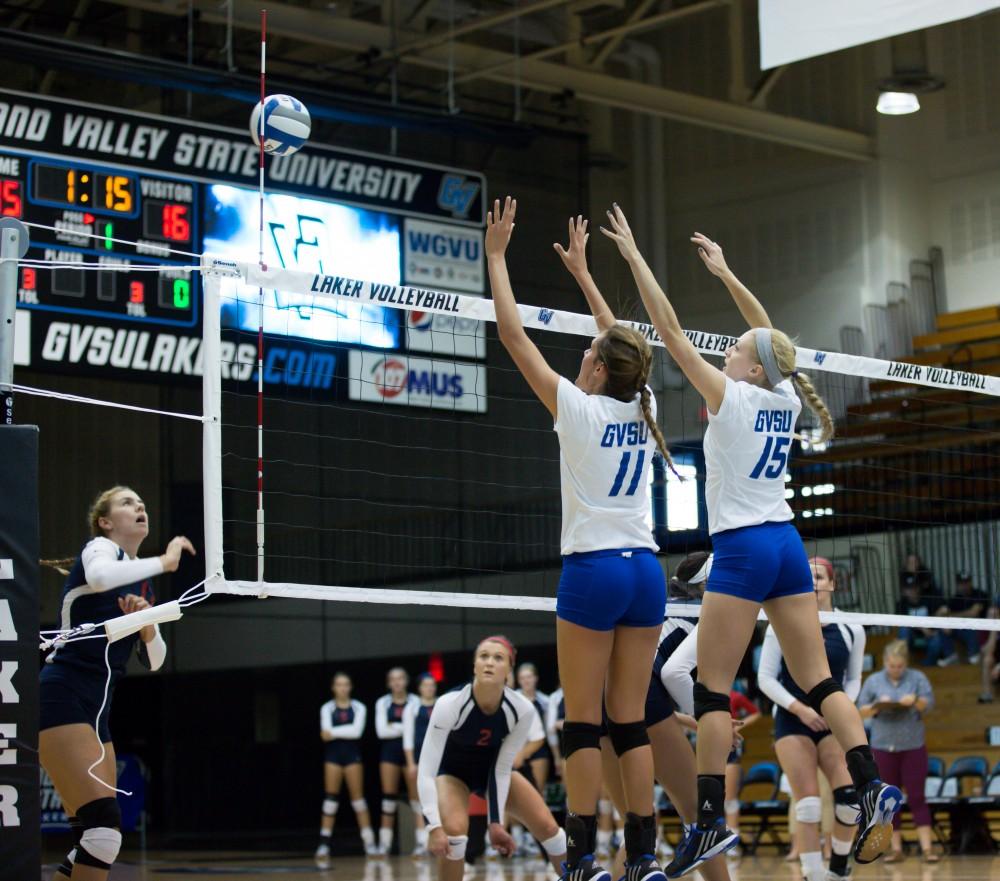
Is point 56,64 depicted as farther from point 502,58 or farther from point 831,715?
point 831,715

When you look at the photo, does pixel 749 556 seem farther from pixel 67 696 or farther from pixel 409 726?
pixel 409 726

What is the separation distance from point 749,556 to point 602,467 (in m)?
0.82

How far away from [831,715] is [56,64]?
974cm

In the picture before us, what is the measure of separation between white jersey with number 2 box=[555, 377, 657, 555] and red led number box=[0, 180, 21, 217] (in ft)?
25.7

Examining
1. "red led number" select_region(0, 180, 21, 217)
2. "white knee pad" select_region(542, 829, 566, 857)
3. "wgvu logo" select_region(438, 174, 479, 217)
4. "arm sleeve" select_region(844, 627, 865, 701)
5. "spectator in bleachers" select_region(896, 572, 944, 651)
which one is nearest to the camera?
"white knee pad" select_region(542, 829, 566, 857)

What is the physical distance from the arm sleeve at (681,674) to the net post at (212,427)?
2.13 m

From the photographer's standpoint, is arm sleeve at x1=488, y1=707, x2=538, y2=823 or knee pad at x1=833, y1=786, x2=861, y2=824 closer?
knee pad at x1=833, y1=786, x2=861, y2=824

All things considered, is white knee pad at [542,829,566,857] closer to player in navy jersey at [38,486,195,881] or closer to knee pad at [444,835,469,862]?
knee pad at [444,835,469,862]

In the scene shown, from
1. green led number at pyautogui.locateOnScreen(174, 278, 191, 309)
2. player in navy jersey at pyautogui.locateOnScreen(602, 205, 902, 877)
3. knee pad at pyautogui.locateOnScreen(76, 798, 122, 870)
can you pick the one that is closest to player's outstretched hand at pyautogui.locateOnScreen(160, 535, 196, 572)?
knee pad at pyautogui.locateOnScreen(76, 798, 122, 870)

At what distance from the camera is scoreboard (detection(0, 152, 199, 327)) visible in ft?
40.1

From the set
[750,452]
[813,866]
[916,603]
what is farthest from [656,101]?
[750,452]

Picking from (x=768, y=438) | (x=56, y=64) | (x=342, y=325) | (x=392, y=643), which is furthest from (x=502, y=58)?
(x=768, y=438)

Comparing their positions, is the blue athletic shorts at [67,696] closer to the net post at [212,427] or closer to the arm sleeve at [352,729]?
the net post at [212,427]

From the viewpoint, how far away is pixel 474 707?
A: 26.4 feet
